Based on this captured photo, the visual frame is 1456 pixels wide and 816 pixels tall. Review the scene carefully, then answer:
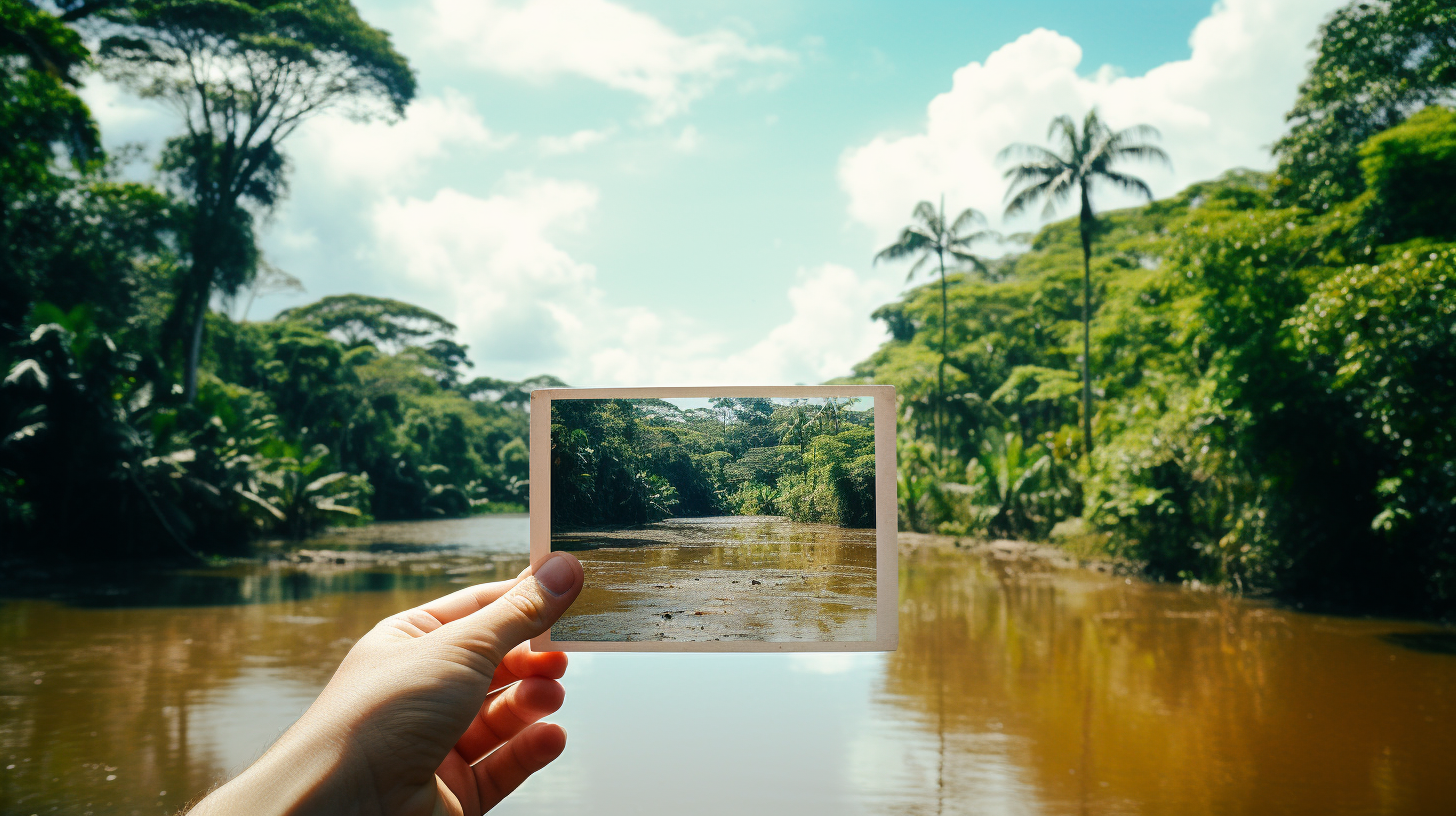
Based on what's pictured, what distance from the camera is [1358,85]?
11695 millimetres

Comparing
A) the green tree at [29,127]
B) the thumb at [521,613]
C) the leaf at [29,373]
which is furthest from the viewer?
the green tree at [29,127]

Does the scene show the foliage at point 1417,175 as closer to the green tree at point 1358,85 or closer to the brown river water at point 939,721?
the green tree at point 1358,85

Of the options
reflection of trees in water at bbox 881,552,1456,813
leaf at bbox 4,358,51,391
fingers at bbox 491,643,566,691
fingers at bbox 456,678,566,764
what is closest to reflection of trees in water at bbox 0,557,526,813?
fingers at bbox 456,678,566,764

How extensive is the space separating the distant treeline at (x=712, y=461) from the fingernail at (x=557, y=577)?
3.2 inches

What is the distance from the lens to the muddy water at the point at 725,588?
56.7 inches

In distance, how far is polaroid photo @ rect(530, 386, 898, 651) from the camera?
1.43m

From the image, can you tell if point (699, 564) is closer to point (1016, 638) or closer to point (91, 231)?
point (1016, 638)

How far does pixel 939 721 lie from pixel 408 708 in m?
5.11

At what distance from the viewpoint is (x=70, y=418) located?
535 inches

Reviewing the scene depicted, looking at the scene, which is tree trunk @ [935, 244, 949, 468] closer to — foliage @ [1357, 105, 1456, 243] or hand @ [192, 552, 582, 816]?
foliage @ [1357, 105, 1456, 243]

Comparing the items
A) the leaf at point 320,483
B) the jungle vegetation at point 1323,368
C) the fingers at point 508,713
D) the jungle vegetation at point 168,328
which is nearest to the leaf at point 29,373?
the jungle vegetation at point 168,328

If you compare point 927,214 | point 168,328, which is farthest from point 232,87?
point 927,214

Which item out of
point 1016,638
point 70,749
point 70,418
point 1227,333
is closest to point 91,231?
point 70,418

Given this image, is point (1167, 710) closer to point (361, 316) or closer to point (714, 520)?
point (714, 520)
